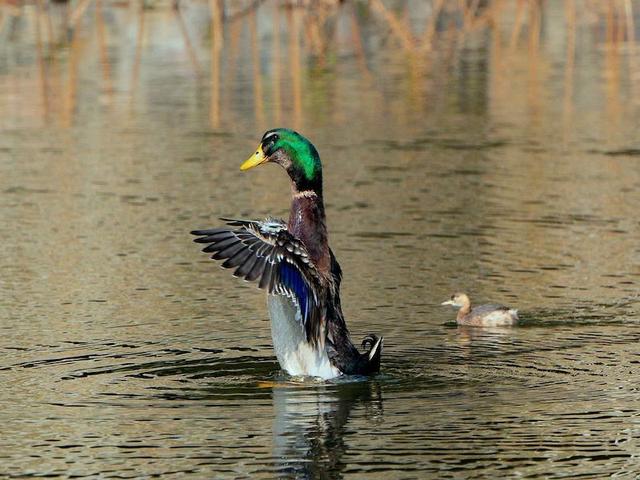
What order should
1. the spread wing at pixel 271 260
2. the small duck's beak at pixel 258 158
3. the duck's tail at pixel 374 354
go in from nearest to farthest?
the spread wing at pixel 271 260 < the duck's tail at pixel 374 354 < the small duck's beak at pixel 258 158

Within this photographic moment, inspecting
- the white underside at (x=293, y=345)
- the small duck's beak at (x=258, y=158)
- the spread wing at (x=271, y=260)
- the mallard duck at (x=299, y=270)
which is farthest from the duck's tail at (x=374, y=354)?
the small duck's beak at (x=258, y=158)

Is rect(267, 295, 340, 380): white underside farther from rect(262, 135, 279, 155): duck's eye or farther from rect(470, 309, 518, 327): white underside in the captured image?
rect(470, 309, 518, 327): white underside

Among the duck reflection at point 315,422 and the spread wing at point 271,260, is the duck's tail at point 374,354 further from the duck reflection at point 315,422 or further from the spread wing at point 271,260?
the spread wing at point 271,260

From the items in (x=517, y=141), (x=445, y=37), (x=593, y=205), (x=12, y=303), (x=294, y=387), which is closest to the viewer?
(x=294, y=387)

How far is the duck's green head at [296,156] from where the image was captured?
29.1ft

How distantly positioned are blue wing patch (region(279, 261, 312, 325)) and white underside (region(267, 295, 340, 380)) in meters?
0.16

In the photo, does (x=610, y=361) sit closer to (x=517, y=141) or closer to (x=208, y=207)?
(x=208, y=207)

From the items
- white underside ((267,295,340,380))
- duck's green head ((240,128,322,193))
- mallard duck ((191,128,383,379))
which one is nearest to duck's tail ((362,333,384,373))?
mallard duck ((191,128,383,379))

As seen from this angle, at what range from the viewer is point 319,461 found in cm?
718

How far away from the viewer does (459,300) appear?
410 inches

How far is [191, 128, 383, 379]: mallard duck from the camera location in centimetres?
835

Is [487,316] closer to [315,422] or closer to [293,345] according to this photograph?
[293,345]

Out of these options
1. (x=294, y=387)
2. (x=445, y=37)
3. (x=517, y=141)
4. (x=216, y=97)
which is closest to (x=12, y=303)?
(x=294, y=387)

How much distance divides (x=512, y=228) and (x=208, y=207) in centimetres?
273
